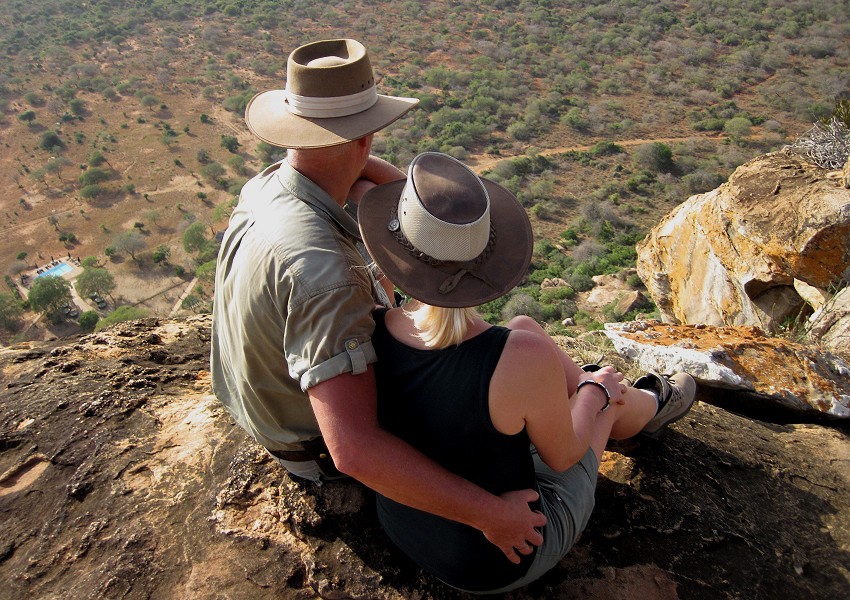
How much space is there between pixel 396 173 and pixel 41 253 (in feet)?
84.7

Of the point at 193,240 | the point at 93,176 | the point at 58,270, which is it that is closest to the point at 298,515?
the point at 193,240

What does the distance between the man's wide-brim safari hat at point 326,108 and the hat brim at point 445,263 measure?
36 cm

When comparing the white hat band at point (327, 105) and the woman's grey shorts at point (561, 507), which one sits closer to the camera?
the woman's grey shorts at point (561, 507)

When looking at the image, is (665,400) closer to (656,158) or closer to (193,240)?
(656,158)

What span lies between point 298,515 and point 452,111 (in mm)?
27077

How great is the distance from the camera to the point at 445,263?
1.84m

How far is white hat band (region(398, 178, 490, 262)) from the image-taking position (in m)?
1.77

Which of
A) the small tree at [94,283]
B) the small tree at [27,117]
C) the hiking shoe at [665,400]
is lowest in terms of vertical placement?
the small tree at [94,283]

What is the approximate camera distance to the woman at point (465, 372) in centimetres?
179

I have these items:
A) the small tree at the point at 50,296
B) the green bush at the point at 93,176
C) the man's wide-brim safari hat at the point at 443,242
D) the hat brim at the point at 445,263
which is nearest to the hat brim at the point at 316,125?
the hat brim at the point at 445,263

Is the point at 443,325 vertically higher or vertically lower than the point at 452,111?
higher

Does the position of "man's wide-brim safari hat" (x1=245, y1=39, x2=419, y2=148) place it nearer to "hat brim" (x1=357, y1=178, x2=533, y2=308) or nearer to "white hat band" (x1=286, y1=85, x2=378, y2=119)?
"white hat band" (x1=286, y1=85, x2=378, y2=119)

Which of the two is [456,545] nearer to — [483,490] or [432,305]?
[483,490]

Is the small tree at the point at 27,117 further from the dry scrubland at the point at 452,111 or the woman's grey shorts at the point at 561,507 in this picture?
the woman's grey shorts at the point at 561,507
